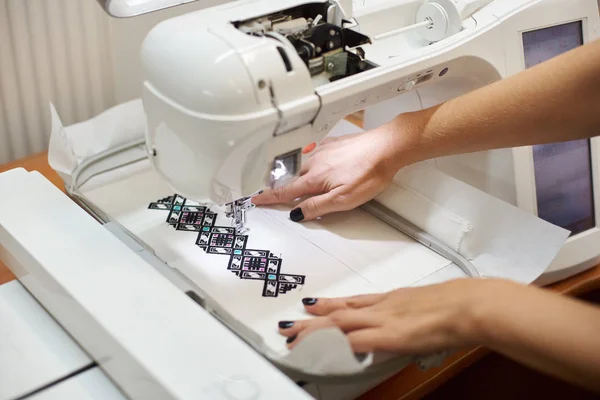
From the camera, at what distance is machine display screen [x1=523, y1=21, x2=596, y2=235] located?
3.59 ft

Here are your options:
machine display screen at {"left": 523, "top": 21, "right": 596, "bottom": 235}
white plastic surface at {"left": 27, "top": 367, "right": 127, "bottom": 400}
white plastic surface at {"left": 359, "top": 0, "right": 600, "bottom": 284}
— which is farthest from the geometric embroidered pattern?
machine display screen at {"left": 523, "top": 21, "right": 596, "bottom": 235}

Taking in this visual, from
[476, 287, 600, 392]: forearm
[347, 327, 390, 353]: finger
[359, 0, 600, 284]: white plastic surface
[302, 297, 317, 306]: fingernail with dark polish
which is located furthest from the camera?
[359, 0, 600, 284]: white plastic surface

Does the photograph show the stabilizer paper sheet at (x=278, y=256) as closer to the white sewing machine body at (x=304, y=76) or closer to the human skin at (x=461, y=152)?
the human skin at (x=461, y=152)

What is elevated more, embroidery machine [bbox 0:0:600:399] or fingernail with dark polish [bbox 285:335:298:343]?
embroidery machine [bbox 0:0:600:399]

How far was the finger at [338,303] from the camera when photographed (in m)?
0.82

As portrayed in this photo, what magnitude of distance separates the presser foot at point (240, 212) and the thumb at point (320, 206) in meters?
0.07

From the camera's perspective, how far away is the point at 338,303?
0.84 metres

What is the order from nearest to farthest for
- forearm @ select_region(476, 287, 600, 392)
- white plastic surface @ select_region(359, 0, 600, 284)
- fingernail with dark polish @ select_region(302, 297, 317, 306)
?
forearm @ select_region(476, 287, 600, 392) < fingernail with dark polish @ select_region(302, 297, 317, 306) < white plastic surface @ select_region(359, 0, 600, 284)

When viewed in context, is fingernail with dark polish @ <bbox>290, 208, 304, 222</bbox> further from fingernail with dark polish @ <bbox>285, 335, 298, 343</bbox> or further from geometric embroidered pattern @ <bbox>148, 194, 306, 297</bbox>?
fingernail with dark polish @ <bbox>285, 335, 298, 343</bbox>

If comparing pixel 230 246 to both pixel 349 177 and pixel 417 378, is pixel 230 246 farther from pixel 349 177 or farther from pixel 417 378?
pixel 417 378

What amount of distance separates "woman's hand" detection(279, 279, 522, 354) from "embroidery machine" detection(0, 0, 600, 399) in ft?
0.09

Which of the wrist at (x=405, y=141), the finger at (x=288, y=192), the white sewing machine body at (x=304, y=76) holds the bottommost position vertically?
the finger at (x=288, y=192)

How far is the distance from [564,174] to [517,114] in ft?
0.80

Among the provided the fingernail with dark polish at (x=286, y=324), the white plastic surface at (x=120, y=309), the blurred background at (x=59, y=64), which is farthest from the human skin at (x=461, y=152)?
the blurred background at (x=59, y=64)
